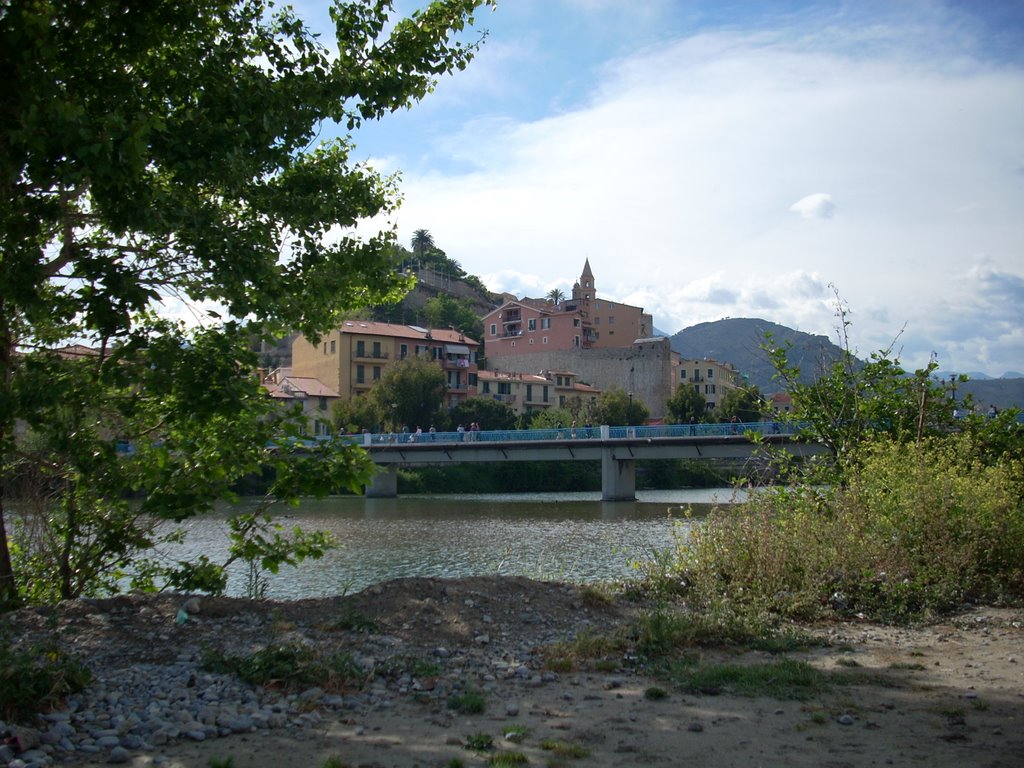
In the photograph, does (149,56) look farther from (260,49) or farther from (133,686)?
(133,686)

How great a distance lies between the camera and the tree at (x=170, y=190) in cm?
626

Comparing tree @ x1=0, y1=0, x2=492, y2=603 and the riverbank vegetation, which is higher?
tree @ x1=0, y1=0, x2=492, y2=603

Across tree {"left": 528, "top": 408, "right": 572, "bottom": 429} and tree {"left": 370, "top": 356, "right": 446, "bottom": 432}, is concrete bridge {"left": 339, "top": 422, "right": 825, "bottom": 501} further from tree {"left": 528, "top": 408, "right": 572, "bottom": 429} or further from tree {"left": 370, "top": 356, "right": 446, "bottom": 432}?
tree {"left": 528, "top": 408, "right": 572, "bottom": 429}

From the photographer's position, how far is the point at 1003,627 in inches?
314

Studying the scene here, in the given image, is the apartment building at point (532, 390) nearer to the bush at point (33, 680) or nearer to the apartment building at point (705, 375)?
the apartment building at point (705, 375)

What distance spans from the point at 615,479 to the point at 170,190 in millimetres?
45044

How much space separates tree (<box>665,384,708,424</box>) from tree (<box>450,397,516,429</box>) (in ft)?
51.8

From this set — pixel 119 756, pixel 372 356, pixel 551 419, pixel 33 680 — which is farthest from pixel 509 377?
pixel 119 756

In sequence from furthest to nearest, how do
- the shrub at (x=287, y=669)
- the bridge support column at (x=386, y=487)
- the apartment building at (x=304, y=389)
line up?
1. the apartment building at (x=304, y=389)
2. the bridge support column at (x=386, y=487)
3. the shrub at (x=287, y=669)

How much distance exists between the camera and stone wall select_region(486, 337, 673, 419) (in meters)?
93.3

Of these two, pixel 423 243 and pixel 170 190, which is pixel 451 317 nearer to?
pixel 423 243

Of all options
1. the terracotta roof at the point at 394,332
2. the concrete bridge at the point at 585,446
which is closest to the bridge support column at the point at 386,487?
the concrete bridge at the point at 585,446

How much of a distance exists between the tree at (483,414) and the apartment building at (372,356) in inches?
93.2

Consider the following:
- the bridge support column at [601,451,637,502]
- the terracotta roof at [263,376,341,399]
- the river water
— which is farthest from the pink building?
the river water
